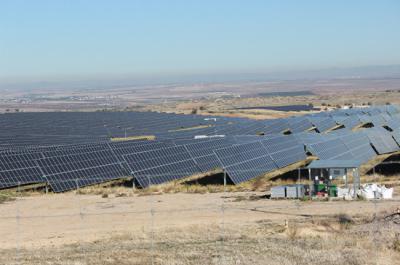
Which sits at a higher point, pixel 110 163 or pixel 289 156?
pixel 110 163

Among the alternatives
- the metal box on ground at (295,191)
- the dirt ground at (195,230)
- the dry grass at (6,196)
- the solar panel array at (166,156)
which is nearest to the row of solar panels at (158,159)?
the solar panel array at (166,156)

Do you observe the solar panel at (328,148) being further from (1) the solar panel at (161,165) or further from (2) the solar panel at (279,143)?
(1) the solar panel at (161,165)

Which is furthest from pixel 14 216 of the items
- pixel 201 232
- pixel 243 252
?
pixel 243 252

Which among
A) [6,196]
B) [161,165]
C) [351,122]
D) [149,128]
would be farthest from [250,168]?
[351,122]

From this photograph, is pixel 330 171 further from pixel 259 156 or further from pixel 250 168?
pixel 259 156

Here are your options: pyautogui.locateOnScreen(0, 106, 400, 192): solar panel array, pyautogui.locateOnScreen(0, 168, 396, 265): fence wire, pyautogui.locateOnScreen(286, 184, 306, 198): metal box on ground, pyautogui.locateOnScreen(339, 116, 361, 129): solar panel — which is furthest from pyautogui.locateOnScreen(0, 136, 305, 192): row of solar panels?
pyautogui.locateOnScreen(339, 116, 361, 129): solar panel

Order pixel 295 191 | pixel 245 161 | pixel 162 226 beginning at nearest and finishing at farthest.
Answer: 1. pixel 162 226
2. pixel 295 191
3. pixel 245 161
